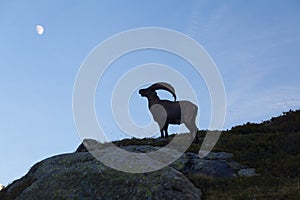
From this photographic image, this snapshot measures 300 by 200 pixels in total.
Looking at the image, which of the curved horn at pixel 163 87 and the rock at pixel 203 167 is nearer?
the rock at pixel 203 167

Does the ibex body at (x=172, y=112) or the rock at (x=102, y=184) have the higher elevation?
the ibex body at (x=172, y=112)

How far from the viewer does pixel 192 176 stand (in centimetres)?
1748

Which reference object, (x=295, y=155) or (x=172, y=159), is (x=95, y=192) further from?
(x=295, y=155)

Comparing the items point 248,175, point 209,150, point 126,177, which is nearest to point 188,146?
point 209,150

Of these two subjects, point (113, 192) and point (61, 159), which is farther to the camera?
point (61, 159)

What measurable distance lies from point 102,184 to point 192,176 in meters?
4.01

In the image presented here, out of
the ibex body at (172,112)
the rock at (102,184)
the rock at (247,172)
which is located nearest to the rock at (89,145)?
the ibex body at (172,112)

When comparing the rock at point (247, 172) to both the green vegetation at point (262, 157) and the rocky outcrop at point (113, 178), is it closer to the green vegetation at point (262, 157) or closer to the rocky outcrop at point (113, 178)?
the rocky outcrop at point (113, 178)

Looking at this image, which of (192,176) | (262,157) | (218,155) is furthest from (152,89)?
(192,176)

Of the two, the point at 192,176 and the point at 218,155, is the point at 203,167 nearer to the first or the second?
the point at 192,176

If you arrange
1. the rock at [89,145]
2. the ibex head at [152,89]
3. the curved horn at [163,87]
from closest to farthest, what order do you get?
the rock at [89,145], the curved horn at [163,87], the ibex head at [152,89]

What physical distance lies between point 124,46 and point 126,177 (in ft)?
32.3

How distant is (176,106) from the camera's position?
22.9 meters

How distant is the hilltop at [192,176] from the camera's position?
15430 millimetres
